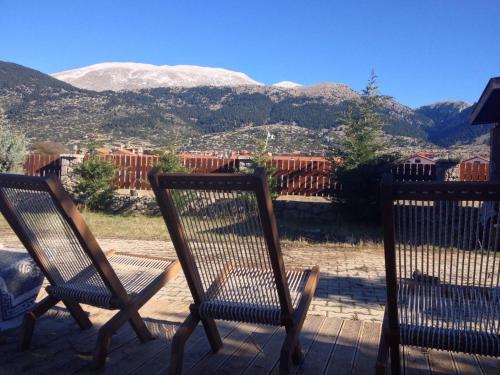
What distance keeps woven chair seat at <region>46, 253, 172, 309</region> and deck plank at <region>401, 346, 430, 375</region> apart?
1.72 meters

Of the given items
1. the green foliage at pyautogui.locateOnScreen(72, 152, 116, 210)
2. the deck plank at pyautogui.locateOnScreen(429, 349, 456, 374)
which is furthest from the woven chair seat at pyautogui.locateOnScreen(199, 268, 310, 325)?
the green foliage at pyautogui.locateOnScreen(72, 152, 116, 210)

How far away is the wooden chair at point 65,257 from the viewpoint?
255 cm

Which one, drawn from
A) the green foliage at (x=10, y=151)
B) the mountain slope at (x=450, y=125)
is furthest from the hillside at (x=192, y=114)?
Answer: the green foliage at (x=10, y=151)

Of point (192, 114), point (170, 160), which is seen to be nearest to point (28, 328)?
point (170, 160)

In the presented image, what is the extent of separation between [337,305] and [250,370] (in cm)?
205

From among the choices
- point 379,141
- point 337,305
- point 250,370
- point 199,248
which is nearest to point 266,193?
point 199,248

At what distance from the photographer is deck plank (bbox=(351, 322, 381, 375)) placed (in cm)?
265

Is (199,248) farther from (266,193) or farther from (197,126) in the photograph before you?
(197,126)

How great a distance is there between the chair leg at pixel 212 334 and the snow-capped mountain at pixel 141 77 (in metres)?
70.7

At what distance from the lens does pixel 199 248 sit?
8.59ft

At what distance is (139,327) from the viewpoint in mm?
2992

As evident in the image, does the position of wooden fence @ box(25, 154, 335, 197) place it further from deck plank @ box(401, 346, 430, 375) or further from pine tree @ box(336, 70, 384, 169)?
deck plank @ box(401, 346, 430, 375)

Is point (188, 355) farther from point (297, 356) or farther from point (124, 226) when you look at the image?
point (124, 226)

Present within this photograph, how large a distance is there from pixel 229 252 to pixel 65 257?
115 cm
